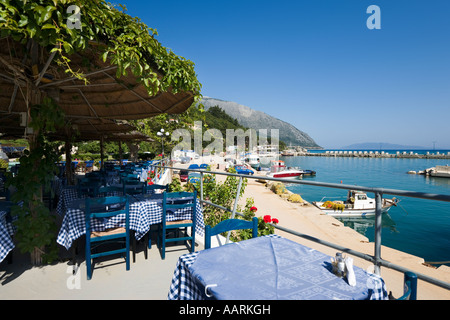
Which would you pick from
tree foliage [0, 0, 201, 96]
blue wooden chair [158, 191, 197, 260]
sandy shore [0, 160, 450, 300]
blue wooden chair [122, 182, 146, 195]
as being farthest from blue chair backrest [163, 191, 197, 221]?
tree foliage [0, 0, 201, 96]

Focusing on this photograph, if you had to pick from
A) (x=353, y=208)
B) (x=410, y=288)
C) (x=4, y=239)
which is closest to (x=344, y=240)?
(x=353, y=208)

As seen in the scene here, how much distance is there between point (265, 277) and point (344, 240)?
1158 cm

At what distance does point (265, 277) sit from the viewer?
1.23 m

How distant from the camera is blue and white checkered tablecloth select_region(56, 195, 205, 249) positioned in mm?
2768

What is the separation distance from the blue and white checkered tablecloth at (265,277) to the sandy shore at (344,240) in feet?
18.3

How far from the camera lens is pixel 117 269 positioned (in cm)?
291

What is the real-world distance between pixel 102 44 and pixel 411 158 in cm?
13373

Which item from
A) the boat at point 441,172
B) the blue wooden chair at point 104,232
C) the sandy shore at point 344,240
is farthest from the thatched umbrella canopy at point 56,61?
the boat at point 441,172

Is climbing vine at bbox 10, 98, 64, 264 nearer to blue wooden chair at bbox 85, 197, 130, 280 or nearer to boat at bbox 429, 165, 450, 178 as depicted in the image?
blue wooden chair at bbox 85, 197, 130, 280

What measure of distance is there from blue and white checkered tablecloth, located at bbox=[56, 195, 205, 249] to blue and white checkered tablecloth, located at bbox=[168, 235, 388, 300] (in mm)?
1785

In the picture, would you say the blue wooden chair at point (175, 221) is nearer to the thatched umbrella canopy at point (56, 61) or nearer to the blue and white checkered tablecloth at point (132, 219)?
the blue and white checkered tablecloth at point (132, 219)
